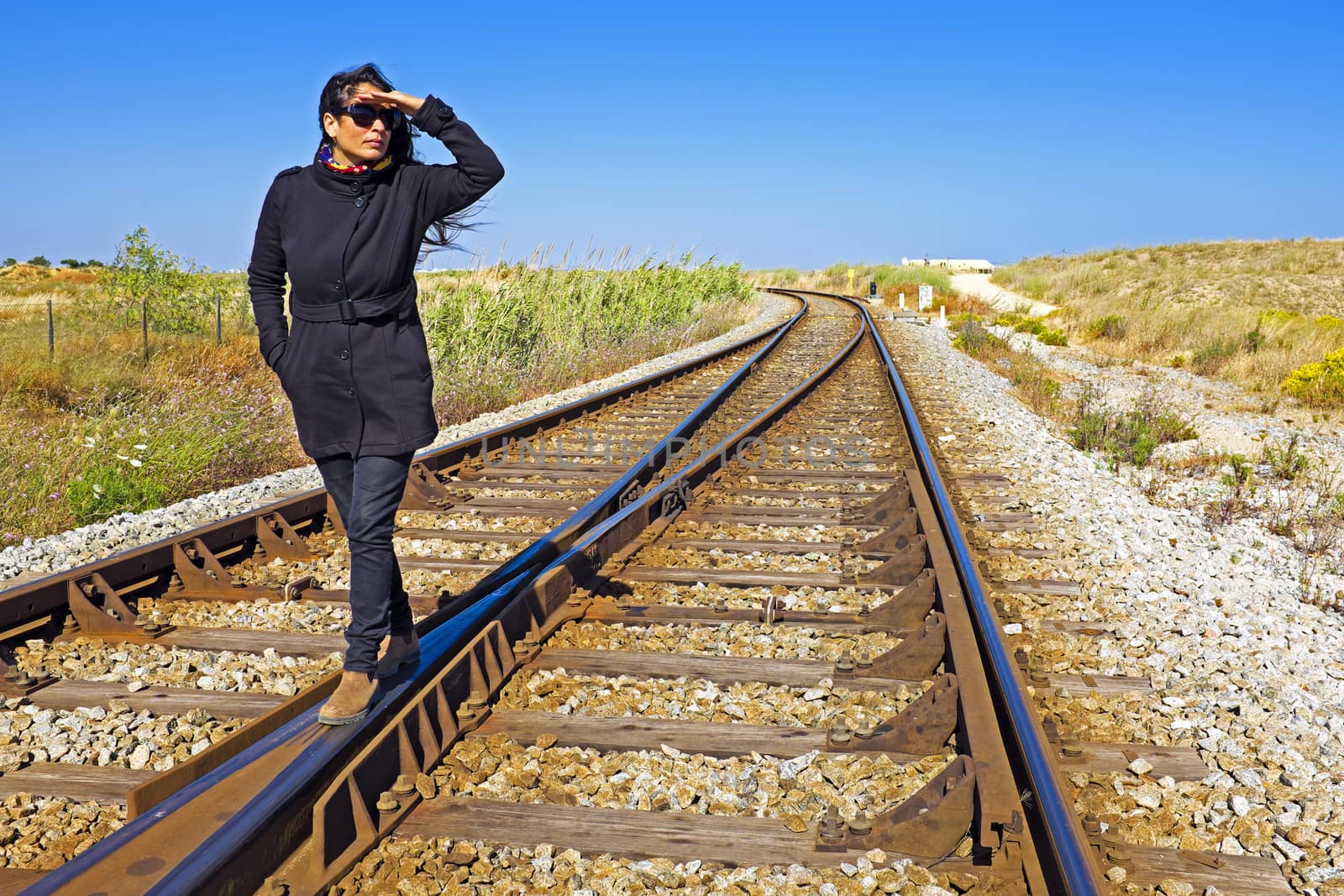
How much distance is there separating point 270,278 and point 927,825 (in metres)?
2.36

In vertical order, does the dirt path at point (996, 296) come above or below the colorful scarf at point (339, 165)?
above

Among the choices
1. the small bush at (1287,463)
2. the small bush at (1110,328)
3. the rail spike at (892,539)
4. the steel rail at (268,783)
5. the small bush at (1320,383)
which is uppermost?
Result: the small bush at (1110,328)

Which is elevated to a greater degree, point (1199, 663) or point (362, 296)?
point (362, 296)

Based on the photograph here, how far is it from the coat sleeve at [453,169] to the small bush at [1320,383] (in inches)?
488

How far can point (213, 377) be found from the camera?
12250 mm

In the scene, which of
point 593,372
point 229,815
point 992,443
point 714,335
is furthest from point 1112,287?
point 229,815

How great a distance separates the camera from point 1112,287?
4078cm

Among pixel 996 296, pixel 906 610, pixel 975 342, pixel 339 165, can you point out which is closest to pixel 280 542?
pixel 339 165

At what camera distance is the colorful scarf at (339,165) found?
2988 millimetres

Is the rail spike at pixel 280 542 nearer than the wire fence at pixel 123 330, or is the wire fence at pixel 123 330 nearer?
the rail spike at pixel 280 542

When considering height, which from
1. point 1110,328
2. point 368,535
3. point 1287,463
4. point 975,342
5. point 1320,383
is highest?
point 1110,328

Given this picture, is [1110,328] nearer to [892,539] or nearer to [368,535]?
[892,539]

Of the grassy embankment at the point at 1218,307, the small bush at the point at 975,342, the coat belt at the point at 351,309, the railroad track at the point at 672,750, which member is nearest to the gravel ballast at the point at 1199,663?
the railroad track at the point at 672,750

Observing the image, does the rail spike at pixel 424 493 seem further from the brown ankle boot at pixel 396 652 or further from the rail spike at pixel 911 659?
the rail spike at pixel 911 659
